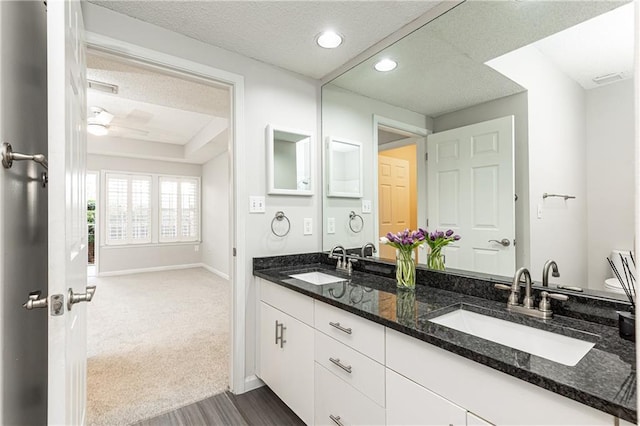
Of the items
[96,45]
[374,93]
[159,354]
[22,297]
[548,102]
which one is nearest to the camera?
[22,297]

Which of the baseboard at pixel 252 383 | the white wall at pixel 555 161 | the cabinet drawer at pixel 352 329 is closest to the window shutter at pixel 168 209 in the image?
the baseboard at pixel 252 383

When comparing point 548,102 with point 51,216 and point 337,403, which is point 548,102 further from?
point 51,216

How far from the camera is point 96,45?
1.65m

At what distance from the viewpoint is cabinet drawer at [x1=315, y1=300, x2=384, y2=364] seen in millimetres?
1226

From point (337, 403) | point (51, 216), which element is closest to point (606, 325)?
point (337, 403)

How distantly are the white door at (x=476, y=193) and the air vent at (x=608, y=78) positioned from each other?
1.12ft

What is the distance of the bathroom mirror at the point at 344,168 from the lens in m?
2.46

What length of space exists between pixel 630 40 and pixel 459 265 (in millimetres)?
1140

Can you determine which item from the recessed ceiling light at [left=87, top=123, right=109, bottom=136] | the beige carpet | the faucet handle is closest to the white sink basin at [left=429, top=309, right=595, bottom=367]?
the faucet handle

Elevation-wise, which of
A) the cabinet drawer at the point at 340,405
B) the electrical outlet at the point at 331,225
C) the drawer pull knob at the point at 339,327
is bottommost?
the cabinet drawer at the point at 340,405

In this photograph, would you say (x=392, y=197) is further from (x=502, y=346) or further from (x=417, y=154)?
(x=502, y=346)

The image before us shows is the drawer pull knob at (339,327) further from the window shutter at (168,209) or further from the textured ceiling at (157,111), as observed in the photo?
the window shutter at (168,209)

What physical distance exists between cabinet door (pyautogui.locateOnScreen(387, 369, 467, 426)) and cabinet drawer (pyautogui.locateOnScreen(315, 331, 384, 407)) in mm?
57

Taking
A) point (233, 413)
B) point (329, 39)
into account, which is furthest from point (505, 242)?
point (233, 413)
